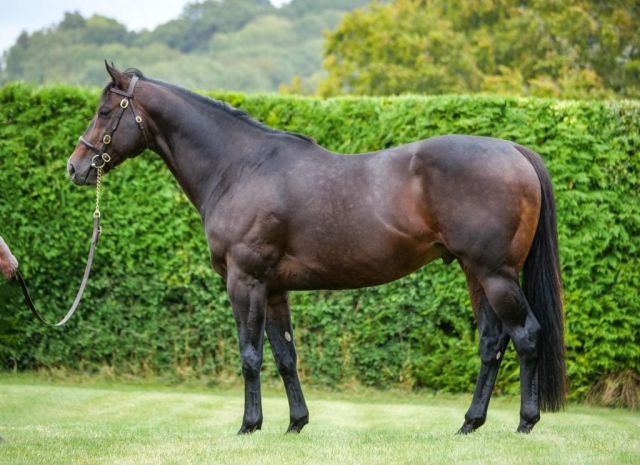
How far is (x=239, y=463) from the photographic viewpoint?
4.76m

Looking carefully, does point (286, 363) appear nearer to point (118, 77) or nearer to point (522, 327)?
point (522, 327)

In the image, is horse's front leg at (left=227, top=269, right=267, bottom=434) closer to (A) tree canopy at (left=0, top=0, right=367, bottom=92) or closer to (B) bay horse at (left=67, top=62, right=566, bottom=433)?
(B) bay horse at (left=67, top=62, right=566, bottom=433)

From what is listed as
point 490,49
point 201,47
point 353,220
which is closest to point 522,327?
point 353,220

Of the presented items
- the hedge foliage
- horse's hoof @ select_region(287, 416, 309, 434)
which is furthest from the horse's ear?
the hedge foliage

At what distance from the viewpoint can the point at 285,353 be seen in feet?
20.0

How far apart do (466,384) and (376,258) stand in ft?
15.7

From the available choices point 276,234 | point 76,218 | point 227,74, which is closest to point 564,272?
point 276,234

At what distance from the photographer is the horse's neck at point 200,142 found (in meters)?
6.20

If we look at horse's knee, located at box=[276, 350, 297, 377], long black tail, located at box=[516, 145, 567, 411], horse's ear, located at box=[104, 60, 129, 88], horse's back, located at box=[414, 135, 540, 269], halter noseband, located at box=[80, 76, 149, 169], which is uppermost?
horse's ear, located at box=[104, 60, 129, 88]

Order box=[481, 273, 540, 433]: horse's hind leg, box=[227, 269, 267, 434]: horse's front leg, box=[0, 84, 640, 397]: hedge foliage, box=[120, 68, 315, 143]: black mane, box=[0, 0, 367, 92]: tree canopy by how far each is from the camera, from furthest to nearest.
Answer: box=[0, 0, 367, 92]: tree canopy
box=[0, 84, 640, 397]: hedge foliage
box=[120, 68, 315, 143]: black mane
box=[227, 269, 267, 434]: horse's front leg
box=[481, 273, 540, 433]: horse's hind leg

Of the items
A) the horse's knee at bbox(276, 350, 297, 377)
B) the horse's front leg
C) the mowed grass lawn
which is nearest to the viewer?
the mowed grass lawn

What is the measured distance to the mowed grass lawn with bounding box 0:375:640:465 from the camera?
195 inches

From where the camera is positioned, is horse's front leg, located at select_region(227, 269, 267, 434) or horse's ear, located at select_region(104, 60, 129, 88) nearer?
horse's front leg, located at select_region(227, 269, 267, 434)

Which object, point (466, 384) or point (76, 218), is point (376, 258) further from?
point (76, 218)
